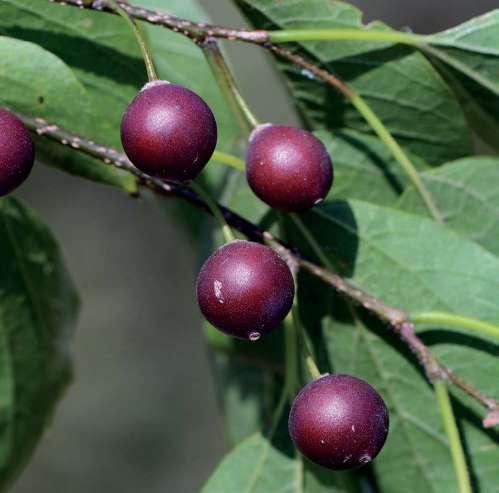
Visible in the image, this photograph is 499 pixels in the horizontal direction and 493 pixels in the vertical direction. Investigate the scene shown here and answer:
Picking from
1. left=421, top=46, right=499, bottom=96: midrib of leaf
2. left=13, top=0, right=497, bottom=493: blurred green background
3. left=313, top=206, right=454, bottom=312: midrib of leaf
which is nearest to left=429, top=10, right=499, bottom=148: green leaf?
left=421, top=46, right=499, bottom=96: midrib of leaf

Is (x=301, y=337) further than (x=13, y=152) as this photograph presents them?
Yes

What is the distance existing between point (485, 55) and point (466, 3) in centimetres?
424

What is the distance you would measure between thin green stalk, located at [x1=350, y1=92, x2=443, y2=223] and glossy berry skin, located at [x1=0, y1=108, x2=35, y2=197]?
45 centimetres

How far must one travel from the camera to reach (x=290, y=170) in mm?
1126

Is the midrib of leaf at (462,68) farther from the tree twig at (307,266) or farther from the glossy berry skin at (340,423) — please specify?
the glossy berry skin at (340,423)

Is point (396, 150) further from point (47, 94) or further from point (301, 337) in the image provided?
point (47, 94)

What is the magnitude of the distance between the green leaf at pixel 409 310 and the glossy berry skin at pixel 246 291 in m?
0.30

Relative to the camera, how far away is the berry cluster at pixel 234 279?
1.01 meters

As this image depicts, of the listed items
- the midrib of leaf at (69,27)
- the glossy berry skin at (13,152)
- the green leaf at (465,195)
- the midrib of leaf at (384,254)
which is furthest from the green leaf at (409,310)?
the glossy berry skin at (13,152)

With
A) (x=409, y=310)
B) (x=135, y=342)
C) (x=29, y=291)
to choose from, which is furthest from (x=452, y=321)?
(x=135, y=342)

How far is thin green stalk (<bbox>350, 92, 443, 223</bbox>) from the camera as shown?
1.32m

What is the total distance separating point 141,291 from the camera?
5.59m

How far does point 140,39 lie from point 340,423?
454 mm

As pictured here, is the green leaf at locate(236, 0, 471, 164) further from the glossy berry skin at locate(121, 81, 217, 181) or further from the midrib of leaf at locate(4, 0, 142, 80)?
the glossy berry skin at locate(121, 81, 217, 181)
